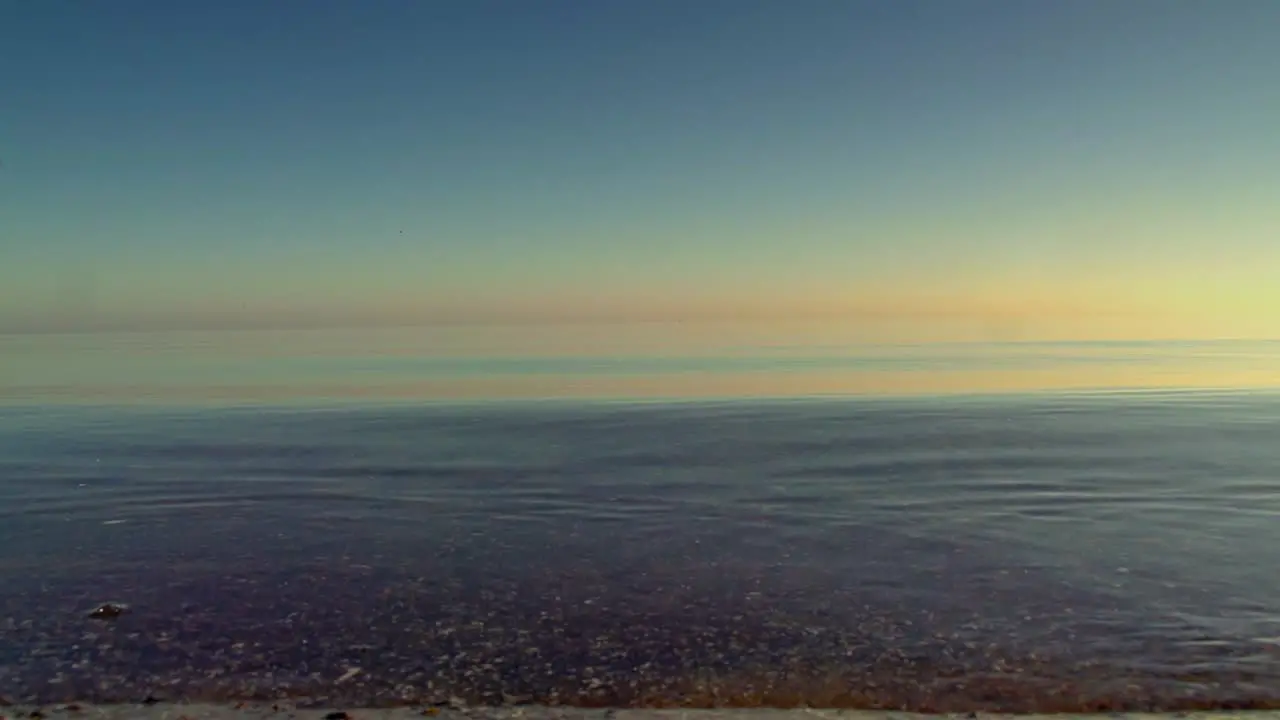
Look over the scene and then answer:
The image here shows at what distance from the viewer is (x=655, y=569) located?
13430 mm

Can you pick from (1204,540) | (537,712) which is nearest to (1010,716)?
(537,712)

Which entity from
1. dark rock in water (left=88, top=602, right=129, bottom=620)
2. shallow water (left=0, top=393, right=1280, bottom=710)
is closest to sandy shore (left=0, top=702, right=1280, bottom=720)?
shallow water (left=0, top=393, right=1280, bottom=710)

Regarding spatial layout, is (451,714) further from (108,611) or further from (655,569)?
(108,611)

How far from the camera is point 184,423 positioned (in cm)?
2842

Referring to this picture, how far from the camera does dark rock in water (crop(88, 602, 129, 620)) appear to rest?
11.5 metres

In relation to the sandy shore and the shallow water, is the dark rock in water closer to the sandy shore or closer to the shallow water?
the shallow water

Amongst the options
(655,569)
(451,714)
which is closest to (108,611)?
(451,714)

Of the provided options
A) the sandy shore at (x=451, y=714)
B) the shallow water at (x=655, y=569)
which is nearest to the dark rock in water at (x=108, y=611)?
the shallow water at (x=655, y=569)

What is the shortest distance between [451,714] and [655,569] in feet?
16.9

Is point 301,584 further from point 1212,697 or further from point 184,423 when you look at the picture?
point 184,423

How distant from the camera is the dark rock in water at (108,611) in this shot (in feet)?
37.6

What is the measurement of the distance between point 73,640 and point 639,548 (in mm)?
7553

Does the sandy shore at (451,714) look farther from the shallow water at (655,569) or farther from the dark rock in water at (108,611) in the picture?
the dark rock in water at (108,611)

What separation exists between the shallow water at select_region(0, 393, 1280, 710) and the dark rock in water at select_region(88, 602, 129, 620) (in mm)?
307
